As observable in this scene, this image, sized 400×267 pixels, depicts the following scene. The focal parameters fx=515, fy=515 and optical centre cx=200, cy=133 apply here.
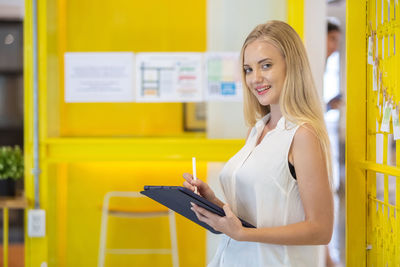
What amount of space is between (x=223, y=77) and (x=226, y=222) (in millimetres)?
1622

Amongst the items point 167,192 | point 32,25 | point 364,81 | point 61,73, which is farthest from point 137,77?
point 167,192

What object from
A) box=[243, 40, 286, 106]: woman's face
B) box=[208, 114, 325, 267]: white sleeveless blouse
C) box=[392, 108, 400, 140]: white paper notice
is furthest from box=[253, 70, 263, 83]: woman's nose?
box=[392, 108, 400, 140]: white paper notice

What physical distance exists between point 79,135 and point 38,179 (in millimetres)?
Result: 383

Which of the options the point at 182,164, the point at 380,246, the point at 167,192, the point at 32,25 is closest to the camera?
the point at 167,192

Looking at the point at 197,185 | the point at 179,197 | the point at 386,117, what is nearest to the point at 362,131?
the point at 386,117

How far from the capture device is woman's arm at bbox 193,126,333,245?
1474 millimetres

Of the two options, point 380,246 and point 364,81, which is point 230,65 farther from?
point 380,246

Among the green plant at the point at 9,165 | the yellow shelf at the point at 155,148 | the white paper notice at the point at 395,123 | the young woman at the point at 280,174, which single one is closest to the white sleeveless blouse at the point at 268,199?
the young woman at the point at 280,174

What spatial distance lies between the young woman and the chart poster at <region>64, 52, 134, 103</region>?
1.42 m

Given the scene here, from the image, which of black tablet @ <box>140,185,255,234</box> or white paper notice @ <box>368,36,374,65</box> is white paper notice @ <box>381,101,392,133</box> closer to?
white paper notice @ <box>368,36,374,65</box>

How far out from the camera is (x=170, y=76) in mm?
Answer: 3027

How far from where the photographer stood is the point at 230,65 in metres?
3.00

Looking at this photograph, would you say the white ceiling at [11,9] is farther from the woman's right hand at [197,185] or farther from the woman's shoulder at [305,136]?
the woman's shoulder at [305,136]

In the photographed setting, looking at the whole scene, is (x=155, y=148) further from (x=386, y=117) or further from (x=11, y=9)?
(x=11, y=9)
